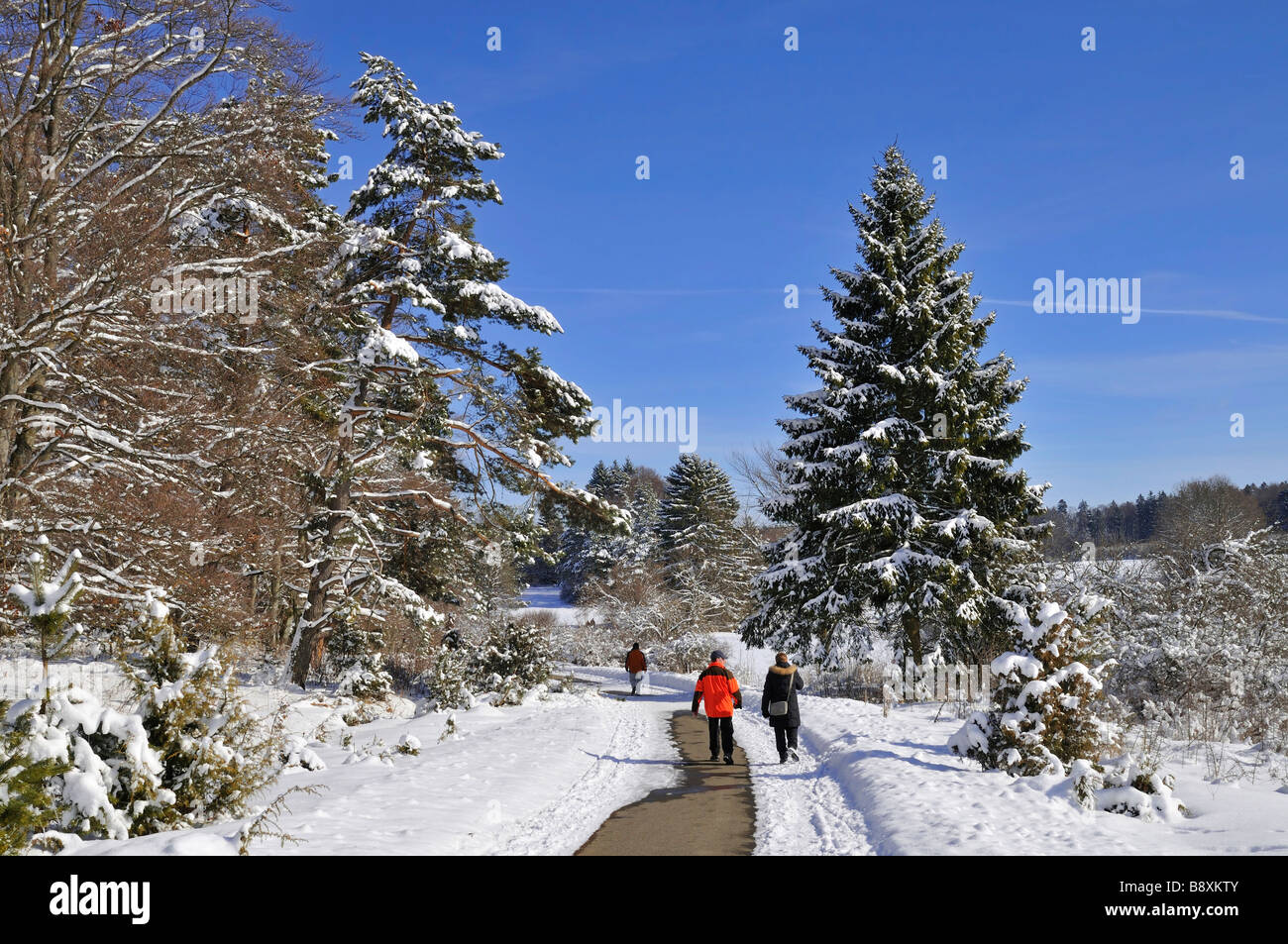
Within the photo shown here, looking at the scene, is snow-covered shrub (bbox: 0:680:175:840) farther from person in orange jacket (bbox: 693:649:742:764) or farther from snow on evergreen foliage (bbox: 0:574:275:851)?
person in orange jacket (bbox: 693:649:742:764)

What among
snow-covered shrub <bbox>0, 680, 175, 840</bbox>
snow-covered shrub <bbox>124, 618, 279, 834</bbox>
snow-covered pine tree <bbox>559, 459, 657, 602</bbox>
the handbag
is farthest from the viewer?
snow-covered pine tree <bbox>559, 459, 657, 602</bbox>

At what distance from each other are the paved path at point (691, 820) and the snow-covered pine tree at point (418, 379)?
1005 cm

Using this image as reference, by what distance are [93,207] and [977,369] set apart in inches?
797

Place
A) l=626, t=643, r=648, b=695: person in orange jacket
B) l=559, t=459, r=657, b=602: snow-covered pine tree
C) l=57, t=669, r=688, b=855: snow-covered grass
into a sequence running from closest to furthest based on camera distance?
l=57, t=669, r=688, b=855: snow-covered grass
l=626, t=643, r=648, b=695: person in orange jacket
l=559, t=459, r=657, b=602: snow-covered pine tree

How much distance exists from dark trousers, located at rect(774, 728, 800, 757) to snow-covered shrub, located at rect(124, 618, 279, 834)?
769cm

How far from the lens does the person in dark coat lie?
39.2ft

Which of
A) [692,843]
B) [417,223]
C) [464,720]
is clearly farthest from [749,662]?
[692,843]

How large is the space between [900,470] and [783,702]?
1049 centimetres

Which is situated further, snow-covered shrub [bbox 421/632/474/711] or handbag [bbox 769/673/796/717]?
snow-covered shrub [bbox 421/632/474/711]

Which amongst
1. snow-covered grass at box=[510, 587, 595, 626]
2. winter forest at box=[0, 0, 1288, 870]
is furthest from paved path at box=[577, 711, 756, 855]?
snow-covered grass at box=[510, 587, 595, 626]

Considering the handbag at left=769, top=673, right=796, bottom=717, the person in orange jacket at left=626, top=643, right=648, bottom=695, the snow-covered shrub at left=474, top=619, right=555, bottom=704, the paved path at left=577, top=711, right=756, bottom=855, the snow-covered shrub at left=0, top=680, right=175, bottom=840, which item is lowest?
the person in orange jacket at left=626, top=643, right=648, bottom=695

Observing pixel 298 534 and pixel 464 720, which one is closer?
pixel 464 720

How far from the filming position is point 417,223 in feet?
66.7
